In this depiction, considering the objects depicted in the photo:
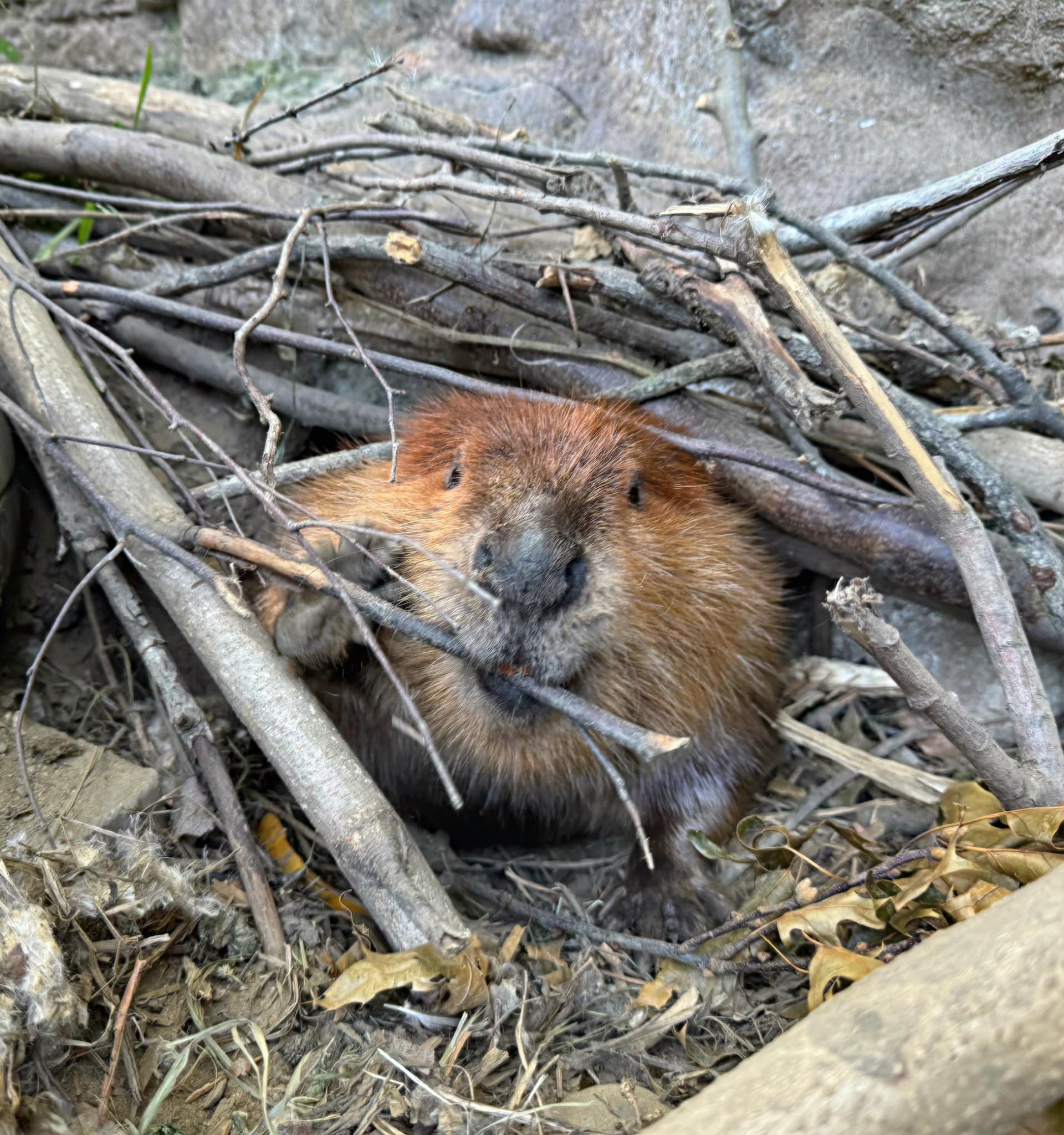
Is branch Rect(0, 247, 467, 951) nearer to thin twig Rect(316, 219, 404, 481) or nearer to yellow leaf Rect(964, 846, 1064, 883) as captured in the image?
thin twig Rect(316, 219, 404, 481)

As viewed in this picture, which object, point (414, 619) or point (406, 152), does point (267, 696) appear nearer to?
point (414, 619)

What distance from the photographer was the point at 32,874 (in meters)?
2.16

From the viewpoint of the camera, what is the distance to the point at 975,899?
2.03 metres

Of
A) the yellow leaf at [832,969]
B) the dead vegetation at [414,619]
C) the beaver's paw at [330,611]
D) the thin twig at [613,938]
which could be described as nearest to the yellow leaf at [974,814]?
the dead vegetation at [414,619]

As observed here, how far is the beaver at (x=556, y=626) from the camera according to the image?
2396 millimetres

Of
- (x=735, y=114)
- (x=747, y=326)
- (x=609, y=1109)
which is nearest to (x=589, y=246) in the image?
(x=735, y=114)

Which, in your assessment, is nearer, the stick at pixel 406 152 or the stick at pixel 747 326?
the stick at pixel 747 326

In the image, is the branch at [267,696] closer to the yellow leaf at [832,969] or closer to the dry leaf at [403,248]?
the yellow leaf at [832,969]

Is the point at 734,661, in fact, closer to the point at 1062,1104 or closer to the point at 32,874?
the point at 1062,1104

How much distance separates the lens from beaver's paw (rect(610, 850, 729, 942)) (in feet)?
9.86

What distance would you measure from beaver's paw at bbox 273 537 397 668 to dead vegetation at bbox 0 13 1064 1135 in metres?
0.10

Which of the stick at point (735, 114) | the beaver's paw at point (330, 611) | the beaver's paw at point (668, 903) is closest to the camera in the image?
the beaver's paw at point (330, 611)

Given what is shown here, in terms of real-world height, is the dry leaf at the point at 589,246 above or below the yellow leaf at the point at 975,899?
above

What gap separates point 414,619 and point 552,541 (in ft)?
1.25
